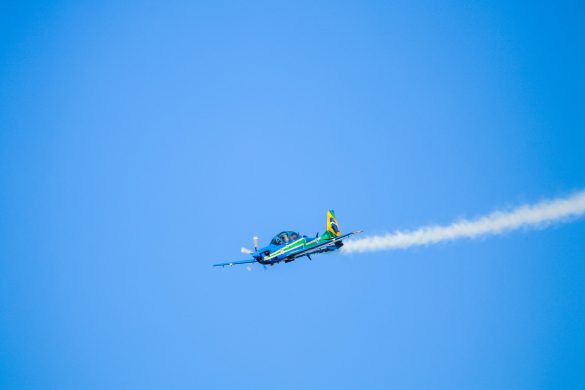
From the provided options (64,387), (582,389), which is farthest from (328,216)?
(64,387)

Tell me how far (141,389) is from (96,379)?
1383 inches

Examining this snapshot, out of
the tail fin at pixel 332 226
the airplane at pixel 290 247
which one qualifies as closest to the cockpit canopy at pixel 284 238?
the airplane at pixel 290 247

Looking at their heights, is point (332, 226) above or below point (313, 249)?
above

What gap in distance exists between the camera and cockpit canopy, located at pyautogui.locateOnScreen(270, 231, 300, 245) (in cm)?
5853

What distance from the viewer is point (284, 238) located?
2318 inches

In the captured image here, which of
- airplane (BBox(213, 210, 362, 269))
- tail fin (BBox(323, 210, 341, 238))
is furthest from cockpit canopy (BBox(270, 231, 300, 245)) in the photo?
tail fin (BBox(323, 210, 341, 238))

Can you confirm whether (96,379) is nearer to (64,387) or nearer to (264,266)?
(64,387)

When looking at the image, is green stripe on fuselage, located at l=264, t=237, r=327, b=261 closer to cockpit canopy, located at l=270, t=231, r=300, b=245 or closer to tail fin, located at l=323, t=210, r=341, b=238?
cockpit canopy, located at l=270, t=231, r=300, b=245

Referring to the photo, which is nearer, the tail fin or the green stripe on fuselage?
the green stripe on fuselage

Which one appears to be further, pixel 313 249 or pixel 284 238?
pixel 313 249

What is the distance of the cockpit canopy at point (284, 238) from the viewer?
192ft

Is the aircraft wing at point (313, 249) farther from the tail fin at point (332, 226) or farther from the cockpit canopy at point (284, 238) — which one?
the tail fin at point (332, 226)

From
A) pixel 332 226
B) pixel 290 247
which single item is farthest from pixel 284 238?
pixel 332 226

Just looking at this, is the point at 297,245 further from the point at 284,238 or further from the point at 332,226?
the point at 332,226
